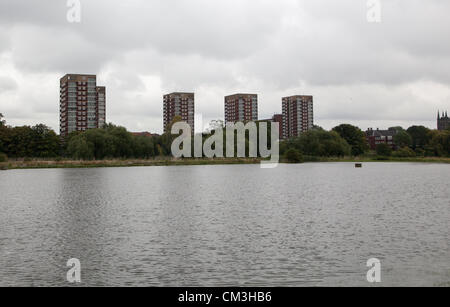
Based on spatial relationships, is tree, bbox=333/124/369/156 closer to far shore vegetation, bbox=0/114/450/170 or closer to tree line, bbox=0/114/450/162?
far shore vegetation, bbox=0/114/450/170

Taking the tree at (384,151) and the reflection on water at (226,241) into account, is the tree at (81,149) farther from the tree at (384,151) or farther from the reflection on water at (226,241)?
the tree at (384,151)

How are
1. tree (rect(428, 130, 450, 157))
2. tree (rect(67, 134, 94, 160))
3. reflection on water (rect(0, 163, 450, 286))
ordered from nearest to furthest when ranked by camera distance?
reflection on water (rect(0, 163, 450, 286)) → tree (rect(67, 134, 94, 160)) → tree (rect(428, 130, 450, 157))

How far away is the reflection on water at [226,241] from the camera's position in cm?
1465

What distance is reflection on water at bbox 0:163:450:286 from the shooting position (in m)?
14.6

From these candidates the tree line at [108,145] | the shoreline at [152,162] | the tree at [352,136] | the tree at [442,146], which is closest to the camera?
the shoreline at [152,162]

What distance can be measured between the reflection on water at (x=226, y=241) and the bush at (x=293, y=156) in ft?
310

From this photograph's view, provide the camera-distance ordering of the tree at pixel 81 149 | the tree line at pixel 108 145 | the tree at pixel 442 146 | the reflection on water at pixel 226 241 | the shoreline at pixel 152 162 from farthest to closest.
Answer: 1. the tree at pixel 442 146
2. the tree line at pixel 108 145
3. the tree at pixel 81 149
4. the shoreline at pixel 152 162
5. the reflection on water at pixel 226 241

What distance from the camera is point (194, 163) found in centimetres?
11988

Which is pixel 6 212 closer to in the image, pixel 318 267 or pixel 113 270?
pixel 113 270

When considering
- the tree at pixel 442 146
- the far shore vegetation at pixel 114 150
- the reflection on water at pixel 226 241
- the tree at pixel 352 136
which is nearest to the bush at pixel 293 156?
the far shore vegetation at pixel 114 150

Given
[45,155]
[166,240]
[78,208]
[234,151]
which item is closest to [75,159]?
[45,155]

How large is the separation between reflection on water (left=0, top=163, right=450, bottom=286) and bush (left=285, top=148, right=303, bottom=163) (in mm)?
94618

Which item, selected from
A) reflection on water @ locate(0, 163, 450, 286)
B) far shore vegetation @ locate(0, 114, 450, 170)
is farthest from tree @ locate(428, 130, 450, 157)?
reflection on water @ locate(0, 163, 450, 286)
